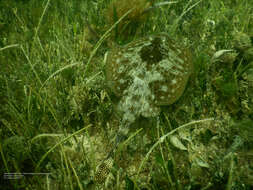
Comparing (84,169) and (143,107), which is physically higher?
(143,107)

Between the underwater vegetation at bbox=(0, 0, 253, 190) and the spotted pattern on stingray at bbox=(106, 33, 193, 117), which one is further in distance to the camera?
the spotted pattern on stingray at bbox=(106, 33, 193, 117)

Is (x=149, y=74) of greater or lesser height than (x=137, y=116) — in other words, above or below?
above

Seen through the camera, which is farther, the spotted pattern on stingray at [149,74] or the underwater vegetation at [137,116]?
the spotted pattern on stingray at [149,74]

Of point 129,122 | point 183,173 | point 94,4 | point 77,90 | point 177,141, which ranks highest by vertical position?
point 94,4

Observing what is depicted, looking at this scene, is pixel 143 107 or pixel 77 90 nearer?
pixel 143 107

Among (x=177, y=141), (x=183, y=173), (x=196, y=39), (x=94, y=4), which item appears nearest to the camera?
(x=183, y=173)

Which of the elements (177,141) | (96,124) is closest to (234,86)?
(177,141)

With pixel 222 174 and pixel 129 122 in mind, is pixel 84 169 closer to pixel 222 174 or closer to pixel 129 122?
pixel 129 122

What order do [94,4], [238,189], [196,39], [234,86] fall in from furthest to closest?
[94,4] → [196,39] → [234,86] → [238,189]
